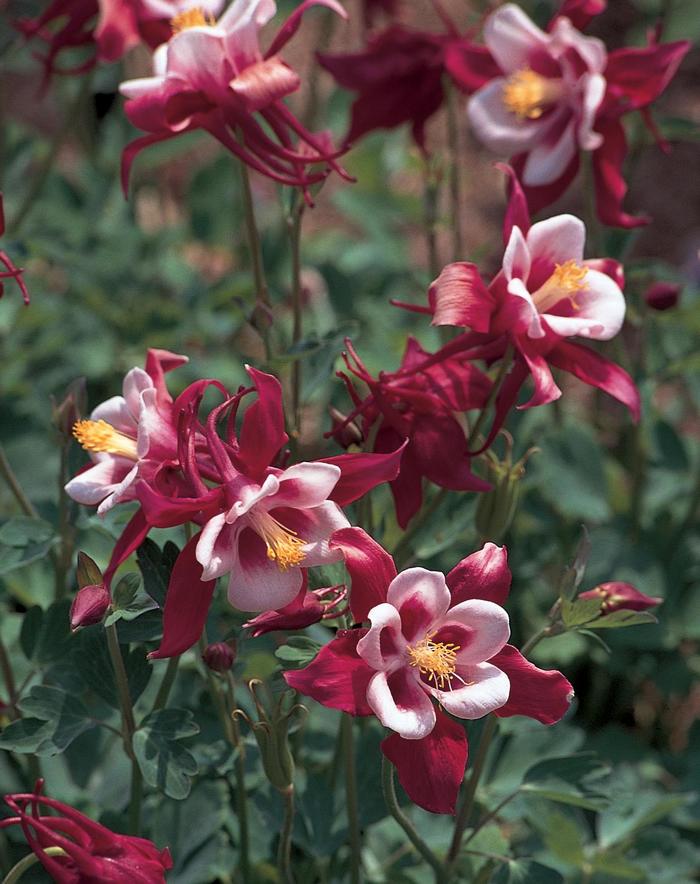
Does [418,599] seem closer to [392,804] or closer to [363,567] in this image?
[363,567]

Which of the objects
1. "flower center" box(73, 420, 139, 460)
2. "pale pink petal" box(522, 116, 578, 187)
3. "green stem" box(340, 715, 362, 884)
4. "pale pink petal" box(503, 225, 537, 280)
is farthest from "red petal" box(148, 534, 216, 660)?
"pale pink petal" box(522, 116, 578, 187)

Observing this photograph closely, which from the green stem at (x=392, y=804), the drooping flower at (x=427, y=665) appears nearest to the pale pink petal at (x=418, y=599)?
the drooping flower at (x=427, y=665)

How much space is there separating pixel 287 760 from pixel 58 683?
0.26 metres

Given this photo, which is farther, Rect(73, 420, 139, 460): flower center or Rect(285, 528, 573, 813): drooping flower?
Rect(73, 420, 139, 460): flower center

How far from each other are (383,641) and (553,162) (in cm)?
72

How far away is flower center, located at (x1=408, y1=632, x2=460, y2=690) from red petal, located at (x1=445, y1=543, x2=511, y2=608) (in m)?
0.04

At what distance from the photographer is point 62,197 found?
2.46 metres

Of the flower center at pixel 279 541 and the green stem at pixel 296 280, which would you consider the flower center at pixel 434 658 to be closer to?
the flower center at pixel 279 541

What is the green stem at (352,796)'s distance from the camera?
1.10 meters

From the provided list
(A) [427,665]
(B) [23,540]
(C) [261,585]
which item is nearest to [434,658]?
(A) [427,665]

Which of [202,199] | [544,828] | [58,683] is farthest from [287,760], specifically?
[202,199]

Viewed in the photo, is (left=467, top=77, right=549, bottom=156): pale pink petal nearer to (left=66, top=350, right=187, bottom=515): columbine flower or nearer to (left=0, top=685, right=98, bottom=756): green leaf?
(left=66, top=350, right=187, bottom=515): columbine flower

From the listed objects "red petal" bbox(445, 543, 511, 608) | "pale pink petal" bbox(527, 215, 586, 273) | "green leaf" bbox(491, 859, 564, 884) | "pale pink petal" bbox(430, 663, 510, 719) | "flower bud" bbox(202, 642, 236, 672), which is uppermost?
"pale pink petal" bbox(527, 215, 586, 273)

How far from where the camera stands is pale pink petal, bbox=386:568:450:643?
2.90 ft
